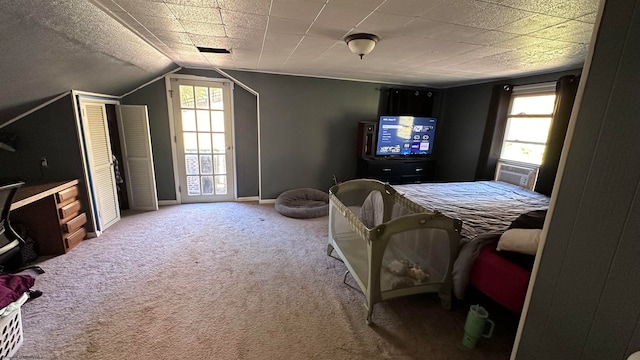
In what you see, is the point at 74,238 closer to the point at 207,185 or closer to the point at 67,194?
the point at 67,194

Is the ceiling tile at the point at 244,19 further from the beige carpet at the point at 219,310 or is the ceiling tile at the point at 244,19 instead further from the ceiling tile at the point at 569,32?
the beige carpet at the point at 219,310

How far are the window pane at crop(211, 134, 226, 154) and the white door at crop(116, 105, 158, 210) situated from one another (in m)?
0.88

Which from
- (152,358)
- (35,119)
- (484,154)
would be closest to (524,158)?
(484,154)

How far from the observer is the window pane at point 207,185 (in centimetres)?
429

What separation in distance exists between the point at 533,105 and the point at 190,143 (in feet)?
16.8

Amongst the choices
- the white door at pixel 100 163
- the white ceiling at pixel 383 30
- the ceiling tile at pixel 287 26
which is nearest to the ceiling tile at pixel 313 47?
the white ceiling at pixel 383 30

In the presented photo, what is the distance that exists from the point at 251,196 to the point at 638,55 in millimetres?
4386

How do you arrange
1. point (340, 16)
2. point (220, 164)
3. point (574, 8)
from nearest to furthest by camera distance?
point (574, 8), point (340, 16), point (220, 164)

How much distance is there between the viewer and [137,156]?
373 centimetres

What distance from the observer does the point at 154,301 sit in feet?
6.66

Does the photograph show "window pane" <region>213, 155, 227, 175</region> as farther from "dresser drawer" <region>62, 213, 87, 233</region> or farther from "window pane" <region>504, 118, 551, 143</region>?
"window pane" <region>504, 118, 551, 143</region>

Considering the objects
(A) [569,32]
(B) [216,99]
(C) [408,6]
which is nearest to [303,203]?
(B) [216,99]

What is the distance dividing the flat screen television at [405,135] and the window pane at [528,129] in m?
1.12

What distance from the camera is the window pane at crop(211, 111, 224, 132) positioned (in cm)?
408
